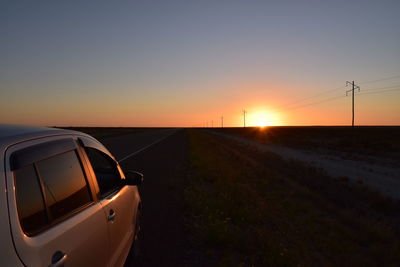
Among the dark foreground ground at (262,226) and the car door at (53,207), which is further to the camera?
the dark foreground ground at (262,226)

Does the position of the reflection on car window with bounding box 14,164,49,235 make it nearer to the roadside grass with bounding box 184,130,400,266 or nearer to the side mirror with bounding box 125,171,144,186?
the side mirror with bounding box 125,171,144,186

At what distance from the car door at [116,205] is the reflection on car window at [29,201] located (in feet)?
3.41

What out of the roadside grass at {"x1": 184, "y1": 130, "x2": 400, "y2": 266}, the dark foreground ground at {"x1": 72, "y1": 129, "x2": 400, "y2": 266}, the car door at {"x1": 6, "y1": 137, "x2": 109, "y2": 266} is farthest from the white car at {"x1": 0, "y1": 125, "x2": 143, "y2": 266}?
the roadside grass at {"x1": 184, "y1": 130, "x2": 400, "y2": 266}

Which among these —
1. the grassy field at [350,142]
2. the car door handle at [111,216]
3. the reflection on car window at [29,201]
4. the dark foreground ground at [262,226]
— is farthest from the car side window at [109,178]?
the grassy field at [350,142]

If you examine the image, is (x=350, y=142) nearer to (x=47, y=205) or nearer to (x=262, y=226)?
(x=262, y=226)

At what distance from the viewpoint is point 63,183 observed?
256 cm

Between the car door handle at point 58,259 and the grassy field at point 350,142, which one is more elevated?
the car door handle at point 58,259

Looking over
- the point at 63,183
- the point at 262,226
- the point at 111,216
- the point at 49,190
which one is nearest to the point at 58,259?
the point at 49,190

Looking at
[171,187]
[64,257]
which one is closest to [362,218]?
[171,187]

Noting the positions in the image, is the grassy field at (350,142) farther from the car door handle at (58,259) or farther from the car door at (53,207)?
the car door handle at (58,259)

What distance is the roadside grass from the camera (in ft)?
19.5

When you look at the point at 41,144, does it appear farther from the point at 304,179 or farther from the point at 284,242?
the point at 304,179

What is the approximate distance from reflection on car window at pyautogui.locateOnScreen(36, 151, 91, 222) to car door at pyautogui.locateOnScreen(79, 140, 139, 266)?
388mm

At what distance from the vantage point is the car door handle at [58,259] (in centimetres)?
202
